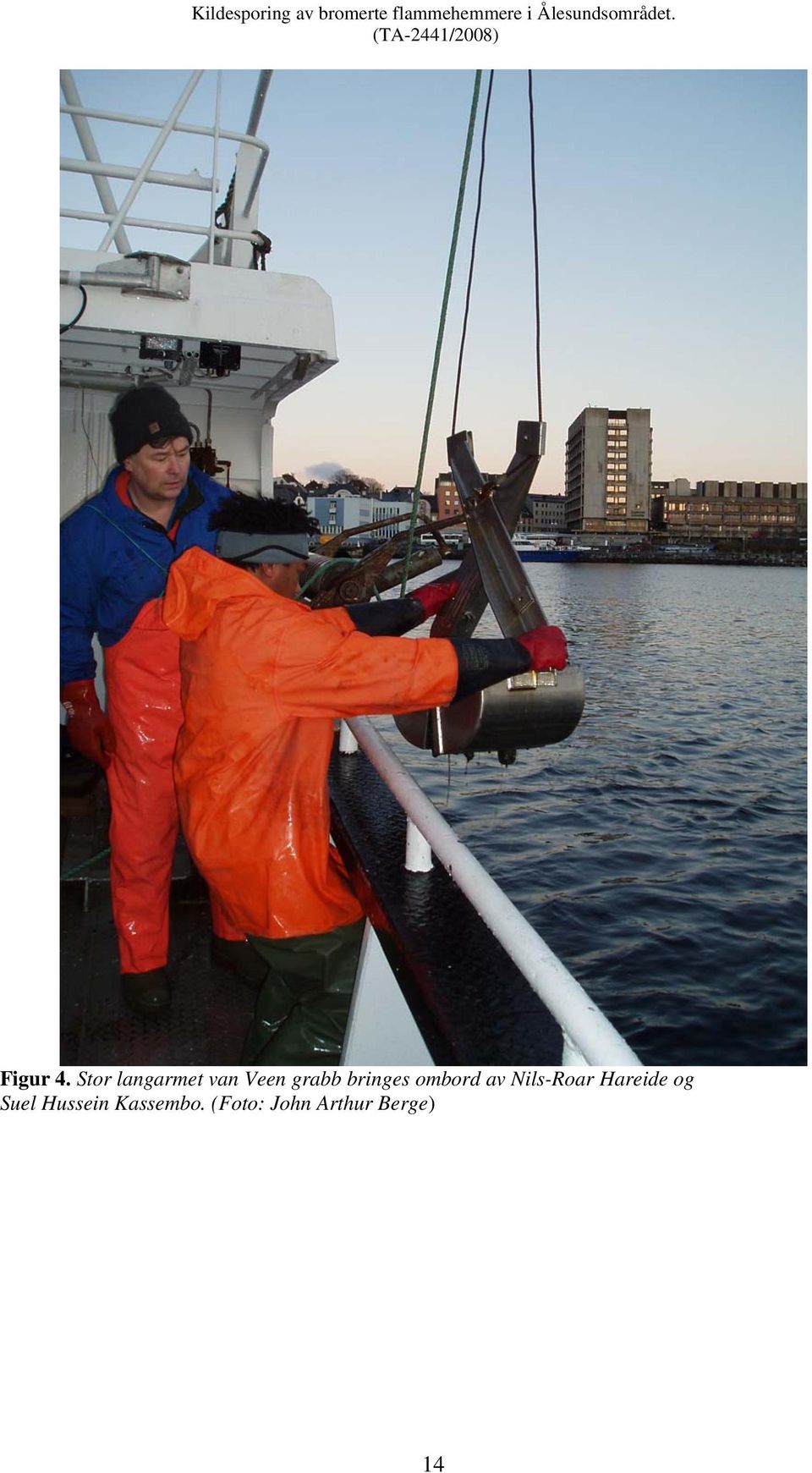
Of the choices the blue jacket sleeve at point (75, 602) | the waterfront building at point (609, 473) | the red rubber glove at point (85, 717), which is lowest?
the red rubber glove at point (85, 717)

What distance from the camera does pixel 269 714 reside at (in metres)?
2.42

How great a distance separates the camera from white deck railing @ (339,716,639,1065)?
163cm

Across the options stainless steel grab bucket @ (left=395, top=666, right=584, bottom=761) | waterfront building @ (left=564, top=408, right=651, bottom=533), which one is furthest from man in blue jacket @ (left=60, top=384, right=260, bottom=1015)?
waterfront building @ (left=564, top=408, right=651, bottom=533)

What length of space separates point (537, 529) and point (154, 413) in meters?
153

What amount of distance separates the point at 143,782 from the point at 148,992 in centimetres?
77

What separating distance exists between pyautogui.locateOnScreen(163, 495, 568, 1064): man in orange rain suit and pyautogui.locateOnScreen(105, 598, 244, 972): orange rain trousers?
67 centimetres

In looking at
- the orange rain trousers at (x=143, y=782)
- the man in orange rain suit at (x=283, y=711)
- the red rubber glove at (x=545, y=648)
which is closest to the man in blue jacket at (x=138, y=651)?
the orange rain trousers at (x=143, y=782)

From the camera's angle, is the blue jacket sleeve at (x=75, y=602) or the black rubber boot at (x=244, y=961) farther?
the black rubber boot at (x=244, y=961)

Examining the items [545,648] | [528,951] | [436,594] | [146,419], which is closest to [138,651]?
[146,419]

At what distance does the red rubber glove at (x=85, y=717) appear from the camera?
11.9 feet

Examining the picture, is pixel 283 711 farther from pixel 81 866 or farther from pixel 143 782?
pixel 81 866

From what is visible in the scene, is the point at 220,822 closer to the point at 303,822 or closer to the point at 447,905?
the point at 303,822

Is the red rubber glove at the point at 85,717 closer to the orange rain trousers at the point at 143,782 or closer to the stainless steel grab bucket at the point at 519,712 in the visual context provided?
the orange rain trousers at the point at 143,782

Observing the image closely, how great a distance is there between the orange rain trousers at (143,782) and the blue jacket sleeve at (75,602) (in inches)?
8.5
